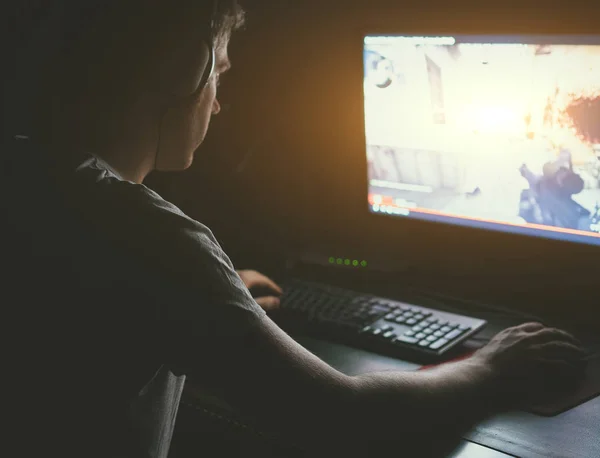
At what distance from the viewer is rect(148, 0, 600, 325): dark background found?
1.52m

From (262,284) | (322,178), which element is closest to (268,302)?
(262,284)

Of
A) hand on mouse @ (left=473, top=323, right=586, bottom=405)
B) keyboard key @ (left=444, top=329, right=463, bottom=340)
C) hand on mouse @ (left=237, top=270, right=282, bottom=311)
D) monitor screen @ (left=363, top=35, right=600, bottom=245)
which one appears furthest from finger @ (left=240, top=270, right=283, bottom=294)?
hand on mouse @ (left=473, top=323, right=586, bottom=405)

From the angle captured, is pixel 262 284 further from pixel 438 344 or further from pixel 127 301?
pixel 127 301

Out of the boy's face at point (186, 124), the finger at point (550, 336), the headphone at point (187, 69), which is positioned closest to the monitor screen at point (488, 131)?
the finger at point (550, 336)

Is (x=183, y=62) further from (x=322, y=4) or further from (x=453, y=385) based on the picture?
(x=322, y=4)

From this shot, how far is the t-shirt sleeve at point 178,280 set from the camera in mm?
828

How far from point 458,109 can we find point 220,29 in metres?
0.57

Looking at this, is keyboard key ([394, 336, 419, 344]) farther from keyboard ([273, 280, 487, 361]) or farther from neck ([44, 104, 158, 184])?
neck ([44, 104, 158, 184])

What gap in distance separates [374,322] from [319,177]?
600 mm

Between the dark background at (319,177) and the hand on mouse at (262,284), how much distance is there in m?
0.14

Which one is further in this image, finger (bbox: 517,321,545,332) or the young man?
finger (bbox: 517,321,545,332)

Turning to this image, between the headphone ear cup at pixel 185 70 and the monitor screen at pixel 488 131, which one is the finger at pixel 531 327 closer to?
the monitor screen at pixel 488 131

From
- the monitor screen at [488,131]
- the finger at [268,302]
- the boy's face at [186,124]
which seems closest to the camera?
the boy's face at [186,124]

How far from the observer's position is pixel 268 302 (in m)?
1.49
